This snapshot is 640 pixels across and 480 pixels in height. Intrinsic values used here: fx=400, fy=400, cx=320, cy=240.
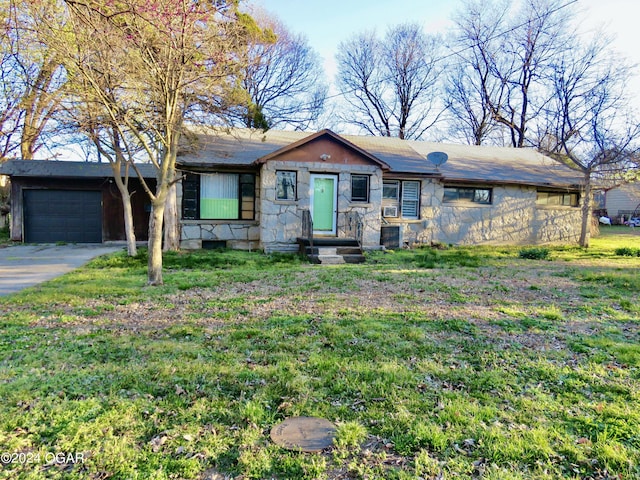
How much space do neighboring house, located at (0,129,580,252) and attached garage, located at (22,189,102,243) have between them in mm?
36

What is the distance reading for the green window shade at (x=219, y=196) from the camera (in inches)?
503

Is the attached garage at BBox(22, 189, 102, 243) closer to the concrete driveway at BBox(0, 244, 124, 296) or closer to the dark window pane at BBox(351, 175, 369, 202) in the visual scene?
the concrete driveway at BBox(0, 244, 124, 296)

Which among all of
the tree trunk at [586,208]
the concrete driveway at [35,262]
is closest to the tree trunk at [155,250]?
the concrete driveway at [35,262]

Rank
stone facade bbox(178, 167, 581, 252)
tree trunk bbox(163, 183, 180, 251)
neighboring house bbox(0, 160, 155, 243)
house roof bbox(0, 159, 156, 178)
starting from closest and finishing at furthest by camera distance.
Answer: tree trunk bbox(163, 183, 180, 251) → stone facade bbox(178, 167, 581, 252) → house roof bbox(0, 159, 156, 178) → neighboring house bbox(0, 160, 155, 243)

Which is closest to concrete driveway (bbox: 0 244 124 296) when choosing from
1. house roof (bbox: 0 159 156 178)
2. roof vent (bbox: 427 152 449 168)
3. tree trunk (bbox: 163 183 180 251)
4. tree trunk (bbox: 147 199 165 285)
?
tree trunk (bbox: 163 183 180 251)

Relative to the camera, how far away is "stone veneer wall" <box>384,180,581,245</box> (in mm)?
14445

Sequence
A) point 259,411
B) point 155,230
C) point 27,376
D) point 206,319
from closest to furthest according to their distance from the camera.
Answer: point 259,411 < point 27,376 < point 206,319 < point 155,230

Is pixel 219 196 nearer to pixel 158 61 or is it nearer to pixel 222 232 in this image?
pixel 222 232

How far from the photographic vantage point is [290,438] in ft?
8.25

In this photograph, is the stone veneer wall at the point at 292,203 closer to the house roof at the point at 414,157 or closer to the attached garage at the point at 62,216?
the house roof at the point at 414,157

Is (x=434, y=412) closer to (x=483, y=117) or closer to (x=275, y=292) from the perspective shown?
(x=275, y=292)

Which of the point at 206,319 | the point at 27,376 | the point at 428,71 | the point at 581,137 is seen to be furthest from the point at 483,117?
the point at 27,376

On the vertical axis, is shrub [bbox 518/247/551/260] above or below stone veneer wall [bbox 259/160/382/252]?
below

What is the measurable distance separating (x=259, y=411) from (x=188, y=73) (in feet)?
18.5
